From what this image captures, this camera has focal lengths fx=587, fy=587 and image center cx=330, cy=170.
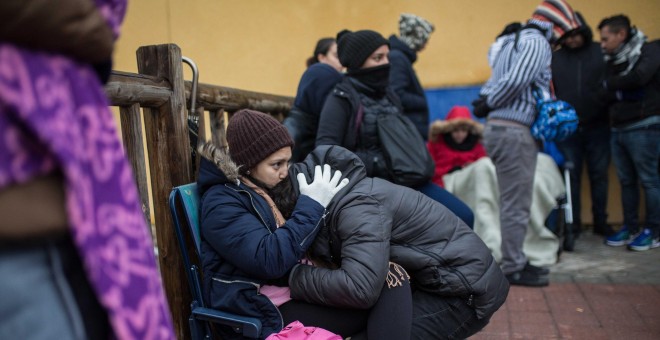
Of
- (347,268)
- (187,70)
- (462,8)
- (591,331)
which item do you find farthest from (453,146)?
(347,268)

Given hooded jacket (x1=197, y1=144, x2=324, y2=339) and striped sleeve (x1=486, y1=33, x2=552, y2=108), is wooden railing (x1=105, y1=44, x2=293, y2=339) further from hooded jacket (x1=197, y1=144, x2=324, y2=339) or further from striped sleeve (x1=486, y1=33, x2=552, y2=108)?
striped sleeve (x1=486, y1=33, x2=552, y2=108)

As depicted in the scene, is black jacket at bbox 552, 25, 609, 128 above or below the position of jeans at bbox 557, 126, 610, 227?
above

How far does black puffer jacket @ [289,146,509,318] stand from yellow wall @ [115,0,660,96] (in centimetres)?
385

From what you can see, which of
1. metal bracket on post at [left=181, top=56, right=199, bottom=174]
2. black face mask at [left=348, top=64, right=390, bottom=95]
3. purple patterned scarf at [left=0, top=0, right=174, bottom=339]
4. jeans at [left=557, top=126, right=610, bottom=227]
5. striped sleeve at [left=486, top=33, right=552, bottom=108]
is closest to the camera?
purple patterned scarf at [left=0, top=0, right=174, bottom=339]

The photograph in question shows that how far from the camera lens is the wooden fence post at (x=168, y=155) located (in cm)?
256

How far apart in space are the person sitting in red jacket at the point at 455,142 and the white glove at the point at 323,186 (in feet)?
10.4

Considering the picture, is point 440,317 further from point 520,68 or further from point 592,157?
point 592,157

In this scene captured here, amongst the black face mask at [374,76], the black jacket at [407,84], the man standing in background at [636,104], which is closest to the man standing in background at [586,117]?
the man standing in background at [636,104]

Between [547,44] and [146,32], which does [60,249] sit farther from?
[146,32]

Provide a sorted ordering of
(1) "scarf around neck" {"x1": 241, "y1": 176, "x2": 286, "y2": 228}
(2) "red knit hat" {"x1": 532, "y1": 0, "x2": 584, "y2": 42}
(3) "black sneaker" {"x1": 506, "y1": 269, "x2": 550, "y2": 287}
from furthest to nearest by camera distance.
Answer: (3) "black sneaker" {"x1": 506, "y1": 269, "x2": 550, "y2": 287} < (2) "red knit hat" {"x1": 532, "y1": 0, "x2": 584, "y2": 42} < (1) "scarf around neck" {"x1": 241, "y1": 176, "x2": 286, "y2": 228}

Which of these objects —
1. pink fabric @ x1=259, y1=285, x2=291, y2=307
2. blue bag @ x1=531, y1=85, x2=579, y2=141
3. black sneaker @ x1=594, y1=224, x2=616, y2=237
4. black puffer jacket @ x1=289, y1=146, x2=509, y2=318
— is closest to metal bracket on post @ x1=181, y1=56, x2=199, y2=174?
black puffer jacket @ x1=289, y1=146, x2=509, y2=318

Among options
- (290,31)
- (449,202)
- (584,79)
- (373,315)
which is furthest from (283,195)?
(290,31)

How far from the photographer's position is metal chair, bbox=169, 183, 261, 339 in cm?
227

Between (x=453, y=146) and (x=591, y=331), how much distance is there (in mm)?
2420
